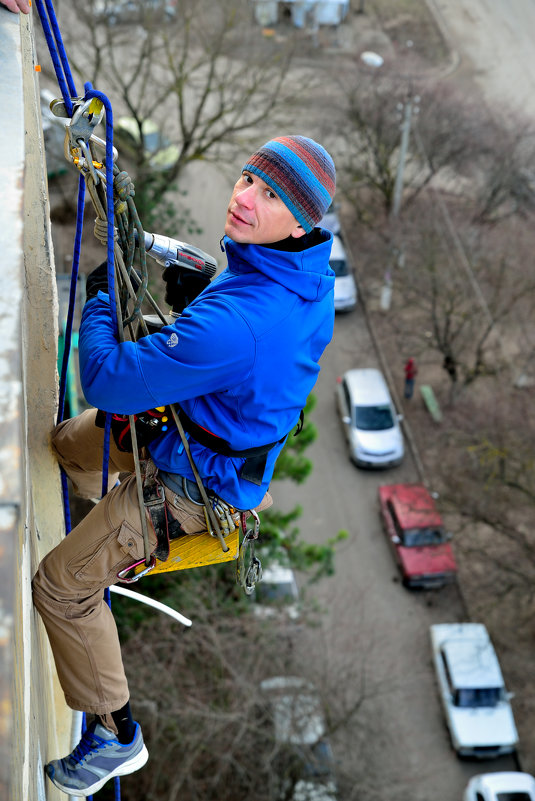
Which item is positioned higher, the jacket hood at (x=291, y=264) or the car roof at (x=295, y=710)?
the jacket hood at (x=291, y=264)

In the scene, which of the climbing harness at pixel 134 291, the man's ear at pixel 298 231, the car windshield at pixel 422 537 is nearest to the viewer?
the climbing harness at pixel 134 291

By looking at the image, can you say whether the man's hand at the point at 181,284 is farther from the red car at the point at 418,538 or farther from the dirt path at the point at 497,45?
the dirt path at the point at 497,45

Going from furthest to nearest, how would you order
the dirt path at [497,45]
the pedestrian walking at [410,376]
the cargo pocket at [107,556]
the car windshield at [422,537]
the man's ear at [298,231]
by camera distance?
the dirt path at [497,45] < the pedestrian walking at [410,376] < the car windshield at [422,537] < the cargo pocket at [107,556] < the man's ear at [298,231]

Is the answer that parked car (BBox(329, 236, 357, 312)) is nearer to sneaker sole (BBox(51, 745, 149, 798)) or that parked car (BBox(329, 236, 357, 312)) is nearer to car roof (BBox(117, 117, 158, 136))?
car roof (BBox(117, 117, 158, 136))

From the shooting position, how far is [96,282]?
371 centimetres

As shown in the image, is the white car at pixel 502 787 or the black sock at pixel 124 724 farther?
the white car at pixel 502 787

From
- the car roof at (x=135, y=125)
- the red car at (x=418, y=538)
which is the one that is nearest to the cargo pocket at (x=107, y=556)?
the red car at (x=418, y=538)

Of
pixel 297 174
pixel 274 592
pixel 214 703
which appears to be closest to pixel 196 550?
pixel 297 174

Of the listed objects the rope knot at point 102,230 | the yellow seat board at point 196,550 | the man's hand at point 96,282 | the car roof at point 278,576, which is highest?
the rope knot at point 102,230

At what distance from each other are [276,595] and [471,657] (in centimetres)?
419

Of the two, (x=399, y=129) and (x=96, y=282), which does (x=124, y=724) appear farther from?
(x=399, y=129)

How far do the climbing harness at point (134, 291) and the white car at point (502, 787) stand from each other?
12736mm

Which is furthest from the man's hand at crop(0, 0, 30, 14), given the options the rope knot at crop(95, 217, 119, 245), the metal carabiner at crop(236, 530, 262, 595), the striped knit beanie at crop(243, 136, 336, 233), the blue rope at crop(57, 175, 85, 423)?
the metal carabiner at crop(236, 530, 262, 595)

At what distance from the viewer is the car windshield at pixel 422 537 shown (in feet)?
63.2
